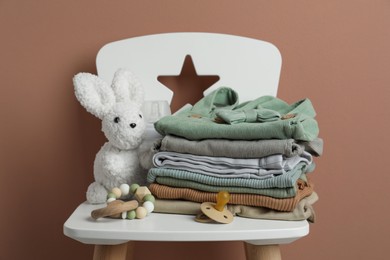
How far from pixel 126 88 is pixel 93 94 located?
0.26 feet

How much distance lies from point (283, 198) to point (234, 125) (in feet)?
0.49

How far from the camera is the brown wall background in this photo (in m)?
1.17

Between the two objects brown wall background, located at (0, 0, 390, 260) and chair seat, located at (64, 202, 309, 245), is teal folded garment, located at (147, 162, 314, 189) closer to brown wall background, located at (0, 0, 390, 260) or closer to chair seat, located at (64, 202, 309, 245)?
chair seat, located at (64, 202, 309, 245)

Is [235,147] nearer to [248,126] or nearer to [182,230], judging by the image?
[248,126]

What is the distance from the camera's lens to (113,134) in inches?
36.9

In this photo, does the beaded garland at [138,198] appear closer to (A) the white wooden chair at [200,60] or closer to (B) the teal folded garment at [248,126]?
(B) the teal folded garment at [248,126]

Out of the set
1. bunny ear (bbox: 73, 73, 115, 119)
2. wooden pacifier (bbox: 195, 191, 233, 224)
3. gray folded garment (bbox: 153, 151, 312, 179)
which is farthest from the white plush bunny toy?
wooden pacifier (bbox: 195, 191, 233, 224)

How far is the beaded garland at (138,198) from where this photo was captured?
2.57 ft

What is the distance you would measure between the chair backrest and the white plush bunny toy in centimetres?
17

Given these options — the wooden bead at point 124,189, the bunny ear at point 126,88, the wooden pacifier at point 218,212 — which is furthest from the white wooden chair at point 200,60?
the wooden pacifier at point 218,212
